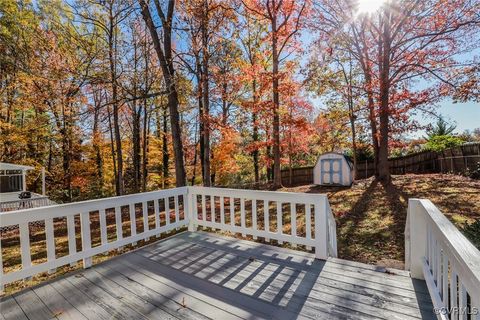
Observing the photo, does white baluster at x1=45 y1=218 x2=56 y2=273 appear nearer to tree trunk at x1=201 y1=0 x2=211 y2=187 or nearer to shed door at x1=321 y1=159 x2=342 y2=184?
tree trunk at x1=201 y1=0 x2=211 y2=187

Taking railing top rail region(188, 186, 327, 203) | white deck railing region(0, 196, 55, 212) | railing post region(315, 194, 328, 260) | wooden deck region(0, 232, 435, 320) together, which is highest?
railing top rail region(188, 186, 327, 203)

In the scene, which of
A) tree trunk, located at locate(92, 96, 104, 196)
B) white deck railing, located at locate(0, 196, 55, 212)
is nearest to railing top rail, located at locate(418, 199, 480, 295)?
white deck railing, located at locate(0, 196, 55, 212)

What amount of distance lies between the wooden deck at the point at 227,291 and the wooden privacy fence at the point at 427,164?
8556 mm

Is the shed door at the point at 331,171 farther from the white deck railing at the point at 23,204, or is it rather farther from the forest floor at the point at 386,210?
the white deck railing at the point at 23,204

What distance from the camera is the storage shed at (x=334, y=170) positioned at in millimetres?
8945

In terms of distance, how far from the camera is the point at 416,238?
7.85ft

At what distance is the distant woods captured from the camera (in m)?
7.60

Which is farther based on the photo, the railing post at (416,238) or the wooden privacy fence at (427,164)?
the wooden privacy fence at (427,164)

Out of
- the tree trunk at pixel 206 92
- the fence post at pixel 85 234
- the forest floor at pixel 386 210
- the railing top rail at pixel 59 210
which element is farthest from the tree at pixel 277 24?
the fence post at pixel 85 234

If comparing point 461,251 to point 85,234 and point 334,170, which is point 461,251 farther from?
point 334,170

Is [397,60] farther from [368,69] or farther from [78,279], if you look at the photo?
[78,279]

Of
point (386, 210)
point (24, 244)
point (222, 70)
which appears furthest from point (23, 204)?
point (386, 210)

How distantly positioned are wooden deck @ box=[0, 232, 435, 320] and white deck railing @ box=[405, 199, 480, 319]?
0.23 meters

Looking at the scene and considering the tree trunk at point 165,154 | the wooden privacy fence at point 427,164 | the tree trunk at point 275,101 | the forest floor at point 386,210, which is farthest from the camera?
the tree trunk at point 165,154
